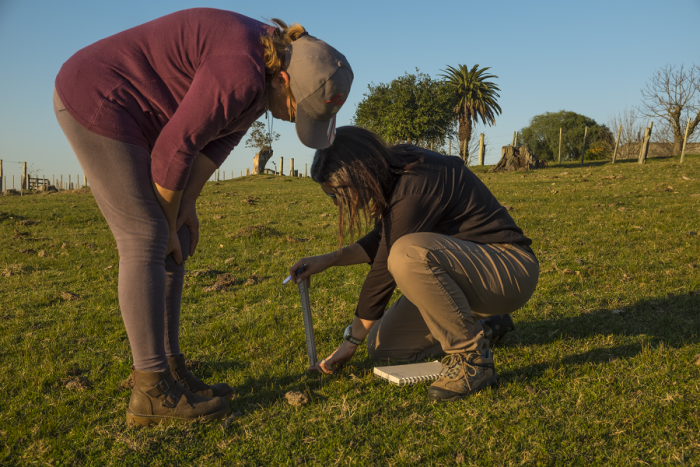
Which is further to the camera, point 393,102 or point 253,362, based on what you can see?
point 393,102

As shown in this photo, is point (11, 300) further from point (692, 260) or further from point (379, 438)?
→ point (692, 260)

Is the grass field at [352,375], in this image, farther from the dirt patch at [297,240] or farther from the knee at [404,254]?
the dirt patch at [297,240]

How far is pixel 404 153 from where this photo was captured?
261 cm

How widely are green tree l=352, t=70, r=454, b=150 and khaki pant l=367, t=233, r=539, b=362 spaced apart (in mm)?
33353

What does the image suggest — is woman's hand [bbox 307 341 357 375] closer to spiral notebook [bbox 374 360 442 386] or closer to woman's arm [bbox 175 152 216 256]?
spiral notebook [bbox 374 360 442 386]

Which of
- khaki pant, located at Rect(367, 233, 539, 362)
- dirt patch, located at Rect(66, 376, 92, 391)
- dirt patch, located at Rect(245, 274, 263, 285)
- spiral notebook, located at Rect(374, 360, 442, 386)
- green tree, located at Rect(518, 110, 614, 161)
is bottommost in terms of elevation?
dirt patch, located at Rect(66, 376, 92, 391)

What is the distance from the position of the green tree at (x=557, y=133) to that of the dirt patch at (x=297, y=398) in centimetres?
4505

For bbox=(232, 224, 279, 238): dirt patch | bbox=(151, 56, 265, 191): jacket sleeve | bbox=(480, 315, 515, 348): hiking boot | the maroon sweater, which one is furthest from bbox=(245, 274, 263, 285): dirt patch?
bbox=(151, 56, 265, 191): jacket sleeve

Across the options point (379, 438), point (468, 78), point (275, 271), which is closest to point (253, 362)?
point (379, 438)

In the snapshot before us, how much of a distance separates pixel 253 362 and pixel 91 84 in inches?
71.6

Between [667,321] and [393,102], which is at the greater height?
[393,102]

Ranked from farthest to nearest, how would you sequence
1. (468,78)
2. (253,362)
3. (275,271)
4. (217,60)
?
1. (468,78)
2. (275,271)
3. (253,362)
4. (217,60)

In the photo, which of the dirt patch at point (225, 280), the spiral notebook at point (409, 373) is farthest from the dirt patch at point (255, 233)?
the spiral notebook at point (409, 373)

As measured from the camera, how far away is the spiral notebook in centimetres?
266
